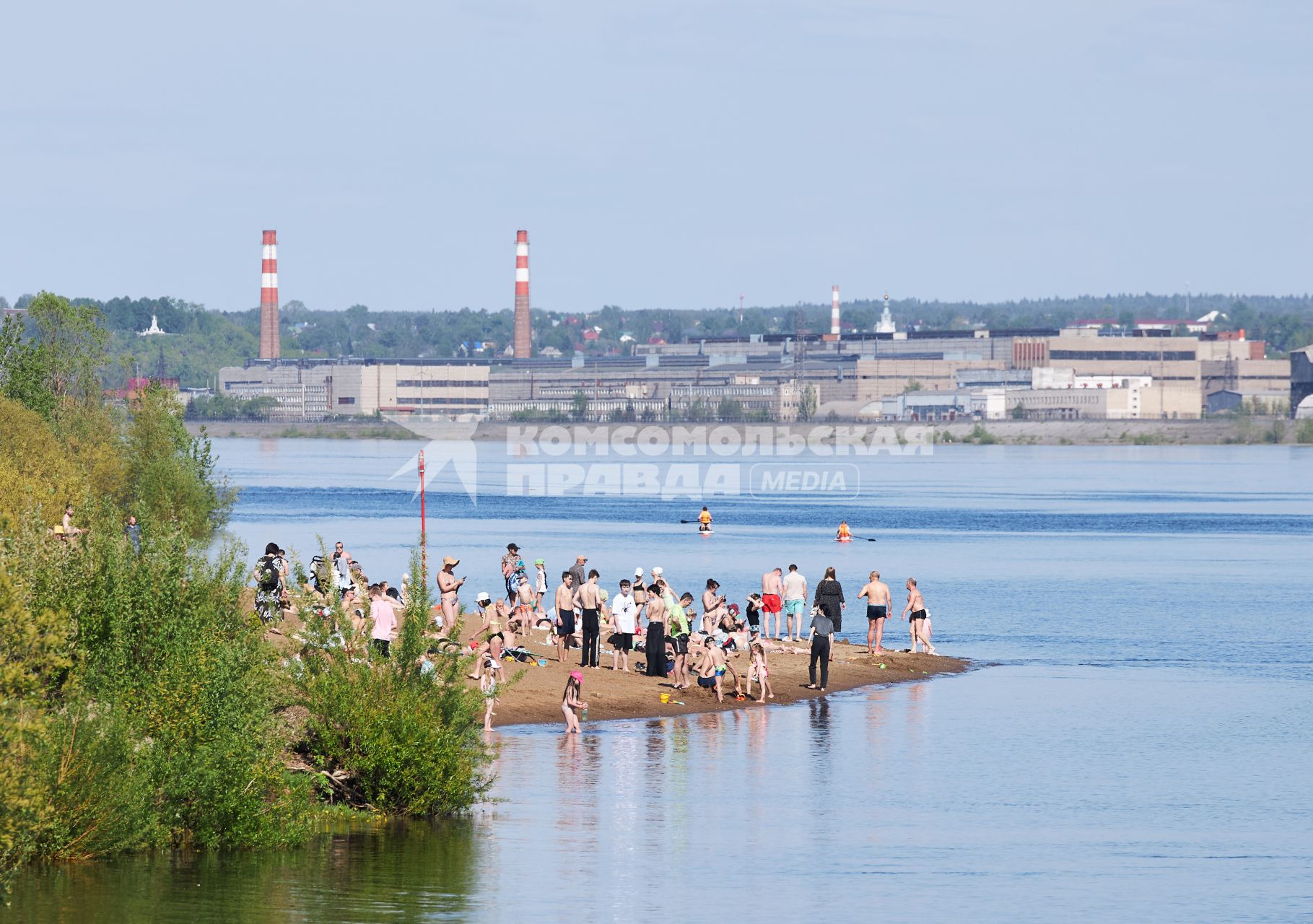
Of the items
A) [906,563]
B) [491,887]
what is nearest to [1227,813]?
[491,887]

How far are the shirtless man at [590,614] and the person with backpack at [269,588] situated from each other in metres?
5.42

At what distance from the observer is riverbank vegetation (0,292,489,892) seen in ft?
68.5

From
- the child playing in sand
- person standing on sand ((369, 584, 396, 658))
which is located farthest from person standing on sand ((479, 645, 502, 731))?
person standing on sand ((369, 584, 396, 658))

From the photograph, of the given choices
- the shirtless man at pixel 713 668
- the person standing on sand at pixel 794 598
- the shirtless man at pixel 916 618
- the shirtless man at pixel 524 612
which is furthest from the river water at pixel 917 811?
the shirtless man at pixel 524 612

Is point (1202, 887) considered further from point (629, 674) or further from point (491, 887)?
point (629, 674)

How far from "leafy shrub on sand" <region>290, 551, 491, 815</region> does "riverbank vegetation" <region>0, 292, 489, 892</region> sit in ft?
0.07

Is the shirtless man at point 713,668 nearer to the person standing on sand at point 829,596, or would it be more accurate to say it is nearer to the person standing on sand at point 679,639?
the person standing on sand at point 679,639

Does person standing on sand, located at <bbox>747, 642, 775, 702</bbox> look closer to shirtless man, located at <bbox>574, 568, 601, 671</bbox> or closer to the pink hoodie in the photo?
shirtless man, located at <bbox>574, 568, 601, 671</bbox>

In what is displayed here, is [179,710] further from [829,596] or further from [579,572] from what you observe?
[829,596]

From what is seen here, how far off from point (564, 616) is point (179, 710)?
600 inches

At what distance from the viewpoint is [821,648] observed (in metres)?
38.3

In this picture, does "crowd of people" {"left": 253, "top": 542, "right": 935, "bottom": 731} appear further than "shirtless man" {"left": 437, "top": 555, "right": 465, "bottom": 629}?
No

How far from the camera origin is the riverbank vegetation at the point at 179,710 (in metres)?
20.9

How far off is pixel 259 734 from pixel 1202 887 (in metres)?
11.3
